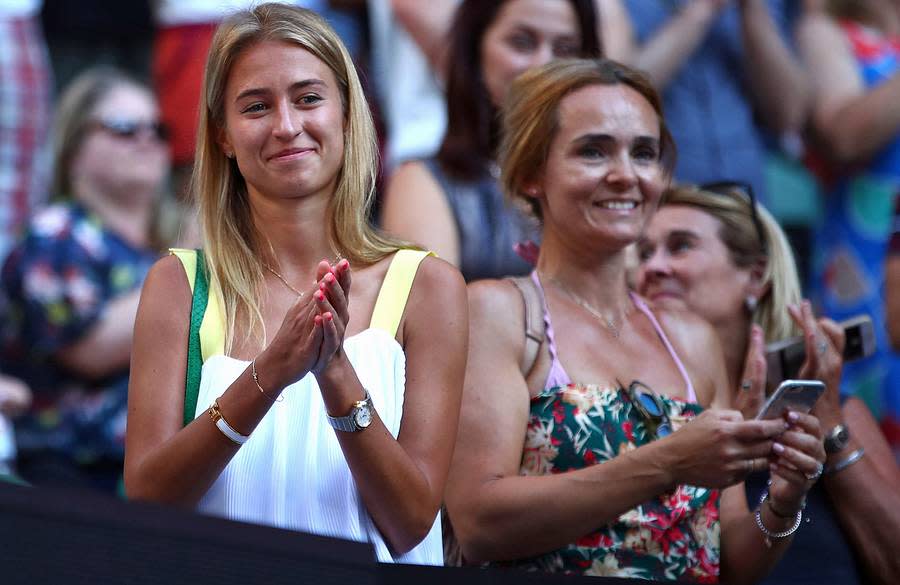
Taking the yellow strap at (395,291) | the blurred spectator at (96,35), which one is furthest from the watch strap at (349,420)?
the blurred spectator at (96,35)

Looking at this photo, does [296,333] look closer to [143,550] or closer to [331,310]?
[331,310]

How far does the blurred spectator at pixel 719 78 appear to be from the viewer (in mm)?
4816

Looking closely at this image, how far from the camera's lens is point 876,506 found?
126 inches

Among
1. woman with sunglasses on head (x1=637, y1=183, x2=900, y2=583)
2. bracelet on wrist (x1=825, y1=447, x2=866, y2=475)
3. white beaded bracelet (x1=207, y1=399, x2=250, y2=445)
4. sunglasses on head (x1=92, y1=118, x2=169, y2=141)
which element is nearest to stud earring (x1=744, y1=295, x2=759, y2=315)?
woman with sunglasses on head (x1=637, y1=183, x2=900, y2=583)

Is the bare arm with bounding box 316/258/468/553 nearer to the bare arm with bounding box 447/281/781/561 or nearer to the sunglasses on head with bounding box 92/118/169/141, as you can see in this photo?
the bare arm with bounding box 447/281/781/561

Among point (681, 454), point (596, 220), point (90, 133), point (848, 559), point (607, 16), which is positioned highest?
point (607, 16)

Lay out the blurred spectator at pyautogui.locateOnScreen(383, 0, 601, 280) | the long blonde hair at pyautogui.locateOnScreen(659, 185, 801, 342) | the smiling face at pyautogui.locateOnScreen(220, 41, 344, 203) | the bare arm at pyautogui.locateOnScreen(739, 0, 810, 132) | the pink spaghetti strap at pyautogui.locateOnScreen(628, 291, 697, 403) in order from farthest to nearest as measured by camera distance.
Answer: the bare arm at pyautogui.locateOnScreen(739, 0, 810, 132), the blurred spectator at pyautogui.locateOnScreen(383, 0, 601, 280), the long blonde hair at pyautogui.locateOnScreen(659, 185, 801, 342), the pink spaghetti strap at pyautogui.locateOnScreen(628, 291, 697, 403), the smiling face at pyautogui.locateOnScreen(220, 41, 344, 203)

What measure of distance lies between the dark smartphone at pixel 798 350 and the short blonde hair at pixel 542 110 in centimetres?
59

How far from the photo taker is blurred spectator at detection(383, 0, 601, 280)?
3766mm

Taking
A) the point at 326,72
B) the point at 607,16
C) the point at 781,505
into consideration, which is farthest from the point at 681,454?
the point at 607,16

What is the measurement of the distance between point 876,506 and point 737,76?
229 cm

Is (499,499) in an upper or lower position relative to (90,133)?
lower

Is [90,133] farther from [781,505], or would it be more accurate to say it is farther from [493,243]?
[781,505]

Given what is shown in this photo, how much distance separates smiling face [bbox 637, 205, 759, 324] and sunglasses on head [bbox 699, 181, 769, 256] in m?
0.09
